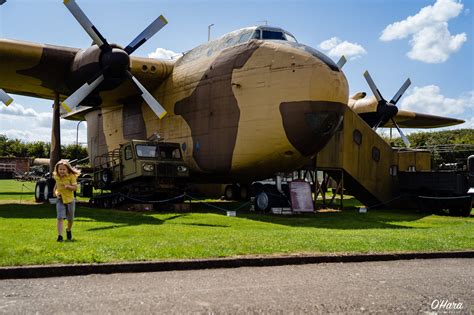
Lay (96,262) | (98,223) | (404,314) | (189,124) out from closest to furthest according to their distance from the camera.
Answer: (404,314) < (96,262) < (98,223) < (189,124)

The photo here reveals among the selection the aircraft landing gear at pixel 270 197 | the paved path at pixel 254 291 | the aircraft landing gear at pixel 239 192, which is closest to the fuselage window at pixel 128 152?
the aircraft landing gear at pixel 270 197

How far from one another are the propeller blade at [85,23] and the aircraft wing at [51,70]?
1.55 metres

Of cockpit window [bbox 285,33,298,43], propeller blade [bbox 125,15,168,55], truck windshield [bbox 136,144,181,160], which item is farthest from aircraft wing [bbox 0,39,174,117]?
cockpit window [bbox 285,33,298,43]

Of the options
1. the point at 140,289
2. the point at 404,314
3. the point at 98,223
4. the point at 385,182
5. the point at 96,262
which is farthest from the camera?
the point at 385,182

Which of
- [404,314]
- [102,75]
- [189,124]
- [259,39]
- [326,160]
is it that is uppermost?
[259,39]

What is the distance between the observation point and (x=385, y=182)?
953 inches

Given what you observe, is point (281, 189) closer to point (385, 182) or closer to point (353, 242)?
point (385, 182)

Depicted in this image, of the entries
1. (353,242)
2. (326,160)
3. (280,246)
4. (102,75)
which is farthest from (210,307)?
(326,160)

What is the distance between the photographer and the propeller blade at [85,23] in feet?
60.8

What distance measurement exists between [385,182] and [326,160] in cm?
471

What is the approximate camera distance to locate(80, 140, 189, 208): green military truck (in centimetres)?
1848

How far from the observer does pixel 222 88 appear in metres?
19.3

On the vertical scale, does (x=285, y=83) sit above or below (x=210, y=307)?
above

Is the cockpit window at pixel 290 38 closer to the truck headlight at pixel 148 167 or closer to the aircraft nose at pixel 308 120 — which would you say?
the aircraft nose at pixel 308 120
